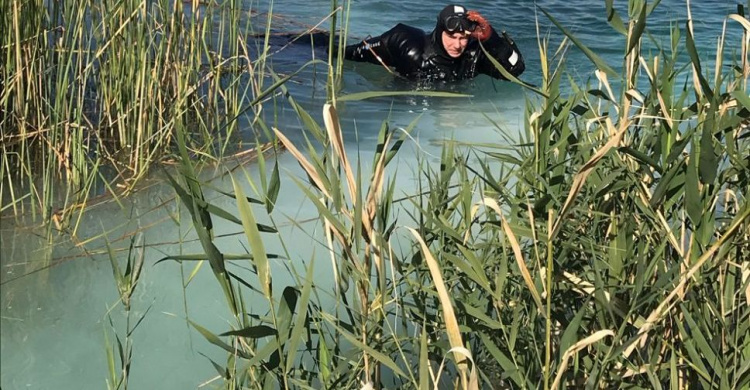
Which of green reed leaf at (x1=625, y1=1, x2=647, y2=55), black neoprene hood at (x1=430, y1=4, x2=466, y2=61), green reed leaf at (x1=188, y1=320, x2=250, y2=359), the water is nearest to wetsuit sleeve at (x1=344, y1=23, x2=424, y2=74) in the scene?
black neoprene hood at (x1=430, y1=4, x2=466, y2=61)

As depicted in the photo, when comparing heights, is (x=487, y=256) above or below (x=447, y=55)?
above

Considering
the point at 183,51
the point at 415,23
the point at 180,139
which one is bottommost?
the point at 415,23

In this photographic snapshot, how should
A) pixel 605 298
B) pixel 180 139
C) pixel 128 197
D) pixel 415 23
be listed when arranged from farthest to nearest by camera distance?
pixel 415 23 < pixel 128 197 < pixel 605 298 < pixel 180 139

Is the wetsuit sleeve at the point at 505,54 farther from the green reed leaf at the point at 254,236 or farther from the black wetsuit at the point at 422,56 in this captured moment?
the green reed leaf at the point at 254,236

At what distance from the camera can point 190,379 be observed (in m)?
2.45

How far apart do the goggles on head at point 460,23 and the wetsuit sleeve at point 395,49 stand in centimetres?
37

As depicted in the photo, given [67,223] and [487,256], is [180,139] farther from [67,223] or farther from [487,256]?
[67,223]

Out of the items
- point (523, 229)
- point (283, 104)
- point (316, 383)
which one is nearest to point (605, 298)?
point (523, 229)

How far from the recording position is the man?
6.02 metres

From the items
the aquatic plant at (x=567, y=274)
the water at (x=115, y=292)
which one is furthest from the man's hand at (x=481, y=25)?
the aquatic plant at (x=567, y=274)

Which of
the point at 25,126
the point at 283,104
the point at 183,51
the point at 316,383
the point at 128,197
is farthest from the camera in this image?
the point at 283,104

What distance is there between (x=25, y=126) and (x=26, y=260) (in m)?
0.48

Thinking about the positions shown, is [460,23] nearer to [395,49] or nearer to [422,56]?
[422,56]

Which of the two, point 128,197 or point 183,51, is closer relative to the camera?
point 128,197
